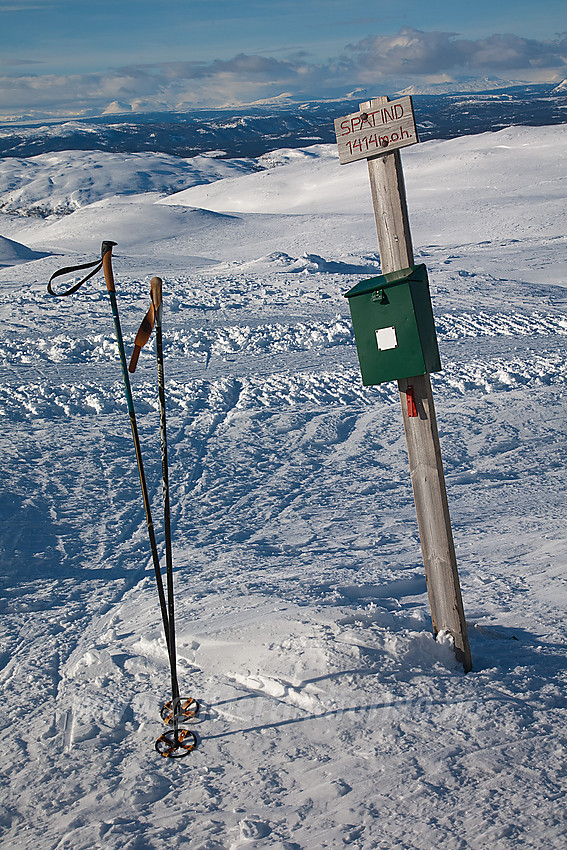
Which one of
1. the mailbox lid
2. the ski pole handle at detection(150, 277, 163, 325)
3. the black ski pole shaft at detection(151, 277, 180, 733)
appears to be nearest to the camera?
the ski pole handle at detection(150, 277, 163, 325)

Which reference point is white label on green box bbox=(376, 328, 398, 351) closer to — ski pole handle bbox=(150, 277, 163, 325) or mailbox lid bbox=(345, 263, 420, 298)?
mailbox lid bbox=(345, 263, 420, 298)

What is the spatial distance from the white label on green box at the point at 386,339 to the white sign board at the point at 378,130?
0.74 metres

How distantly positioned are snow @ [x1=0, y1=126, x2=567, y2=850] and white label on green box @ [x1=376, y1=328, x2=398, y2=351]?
1382mm

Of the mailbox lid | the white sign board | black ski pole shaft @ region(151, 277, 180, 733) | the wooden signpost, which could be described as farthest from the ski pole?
the white sign board

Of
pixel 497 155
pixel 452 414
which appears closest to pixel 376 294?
pixel 452 414

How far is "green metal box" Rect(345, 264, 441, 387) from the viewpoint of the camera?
299 cm

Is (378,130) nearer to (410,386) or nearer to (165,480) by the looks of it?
(410,386)

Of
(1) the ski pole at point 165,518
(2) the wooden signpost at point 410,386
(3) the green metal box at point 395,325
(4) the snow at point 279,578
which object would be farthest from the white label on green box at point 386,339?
(4) the snow at point 279,578

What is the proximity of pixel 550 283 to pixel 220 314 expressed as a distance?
240 inches

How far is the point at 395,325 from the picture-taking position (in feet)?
9.95

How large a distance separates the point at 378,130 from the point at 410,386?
109cm

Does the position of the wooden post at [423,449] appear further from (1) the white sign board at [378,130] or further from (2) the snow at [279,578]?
(2) the snow at [279,578]

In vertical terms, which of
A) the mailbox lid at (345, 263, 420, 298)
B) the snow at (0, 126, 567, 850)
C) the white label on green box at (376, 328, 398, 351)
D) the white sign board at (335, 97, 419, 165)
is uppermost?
the white sign board at (335, 97, 419, 165)

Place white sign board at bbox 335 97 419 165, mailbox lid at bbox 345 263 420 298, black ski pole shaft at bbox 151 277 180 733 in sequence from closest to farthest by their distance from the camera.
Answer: black ski pole shaft at bbox 151 277 180 733, white sign board at bbox 335 97 419 165, mailbox lid at bbox 345 263 420 298
